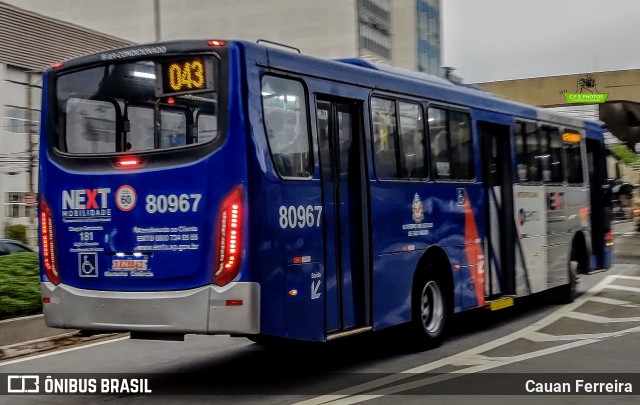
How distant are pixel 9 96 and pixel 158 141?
1577 inches

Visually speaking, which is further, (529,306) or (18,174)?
(18,174)

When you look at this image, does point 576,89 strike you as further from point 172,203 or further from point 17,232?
point 172,203

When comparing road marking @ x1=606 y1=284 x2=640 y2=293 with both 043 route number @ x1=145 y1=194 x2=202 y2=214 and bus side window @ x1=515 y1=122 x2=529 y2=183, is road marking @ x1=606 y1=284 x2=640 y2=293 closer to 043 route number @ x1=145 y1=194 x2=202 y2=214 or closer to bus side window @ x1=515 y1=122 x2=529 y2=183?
bus side window @ x1=515 y1=122 x2=529 y2=183

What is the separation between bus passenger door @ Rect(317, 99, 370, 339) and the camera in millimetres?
9367

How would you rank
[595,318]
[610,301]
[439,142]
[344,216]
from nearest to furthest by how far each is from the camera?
[344,216], [439,142], [595,318], [610,301]

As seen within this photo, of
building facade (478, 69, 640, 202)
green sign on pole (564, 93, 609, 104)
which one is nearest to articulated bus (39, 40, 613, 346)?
building facade (478, 69, 640, 202)

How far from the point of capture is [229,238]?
26.9 feet

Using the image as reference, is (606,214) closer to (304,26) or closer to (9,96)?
(9,96)

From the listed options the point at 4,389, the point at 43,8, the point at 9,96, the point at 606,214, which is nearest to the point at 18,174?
the point at 9,96

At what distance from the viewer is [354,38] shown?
85.4 metres

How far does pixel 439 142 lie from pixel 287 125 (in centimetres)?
339

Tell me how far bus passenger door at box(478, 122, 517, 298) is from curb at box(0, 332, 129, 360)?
5.29 meters

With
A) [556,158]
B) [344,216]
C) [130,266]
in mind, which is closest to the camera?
[130,266]

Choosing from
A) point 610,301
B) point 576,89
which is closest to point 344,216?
point 610,301
